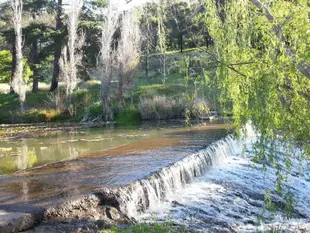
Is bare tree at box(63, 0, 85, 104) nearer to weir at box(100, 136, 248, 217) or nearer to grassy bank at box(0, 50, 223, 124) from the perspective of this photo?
grassy bank at box(0, 50, 223, 124)

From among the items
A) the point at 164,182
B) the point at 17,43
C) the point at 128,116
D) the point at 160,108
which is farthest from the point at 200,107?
the point at 17,43

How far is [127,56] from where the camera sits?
23344mm

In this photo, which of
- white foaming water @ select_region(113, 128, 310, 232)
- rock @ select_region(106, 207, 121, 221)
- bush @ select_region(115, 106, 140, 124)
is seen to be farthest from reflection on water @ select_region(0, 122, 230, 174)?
rock @ select_region(106, 207, 121, 221)

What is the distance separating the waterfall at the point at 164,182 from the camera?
25.2 ft

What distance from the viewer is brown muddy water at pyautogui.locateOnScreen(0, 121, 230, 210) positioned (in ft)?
25.9

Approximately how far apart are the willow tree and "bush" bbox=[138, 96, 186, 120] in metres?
17.2

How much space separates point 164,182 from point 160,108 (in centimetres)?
1436

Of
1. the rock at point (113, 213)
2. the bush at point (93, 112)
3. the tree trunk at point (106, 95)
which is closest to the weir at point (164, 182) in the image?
the rock at point (113, 213)

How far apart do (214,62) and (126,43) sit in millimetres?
18784

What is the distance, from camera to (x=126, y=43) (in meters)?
23.8

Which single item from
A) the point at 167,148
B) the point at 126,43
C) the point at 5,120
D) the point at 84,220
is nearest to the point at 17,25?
the point at 5,120

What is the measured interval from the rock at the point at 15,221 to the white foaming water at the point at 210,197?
70.2 inches

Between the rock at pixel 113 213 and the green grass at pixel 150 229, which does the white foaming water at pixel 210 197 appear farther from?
the green grass at pixel 150 229

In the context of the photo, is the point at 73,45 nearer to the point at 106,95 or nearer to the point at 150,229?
the point at 106,95
